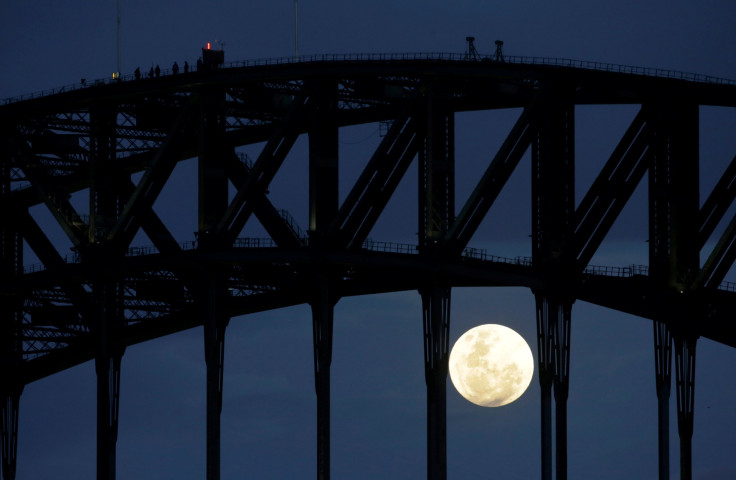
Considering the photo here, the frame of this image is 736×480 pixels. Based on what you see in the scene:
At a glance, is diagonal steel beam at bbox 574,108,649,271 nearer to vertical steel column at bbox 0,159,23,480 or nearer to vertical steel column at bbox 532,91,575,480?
vertical steel column at bbox 532,91,575,480

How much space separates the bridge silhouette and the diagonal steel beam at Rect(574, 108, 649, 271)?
5.1 inches

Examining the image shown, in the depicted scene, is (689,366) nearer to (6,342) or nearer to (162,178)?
(162,178)

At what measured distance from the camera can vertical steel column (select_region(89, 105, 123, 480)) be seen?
131 m

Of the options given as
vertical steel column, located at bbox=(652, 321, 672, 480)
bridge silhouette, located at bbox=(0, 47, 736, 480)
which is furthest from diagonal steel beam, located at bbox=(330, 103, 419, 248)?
vertical steel column, located at bbox=(652, 321, 672, 480)

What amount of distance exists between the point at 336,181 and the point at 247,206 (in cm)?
607

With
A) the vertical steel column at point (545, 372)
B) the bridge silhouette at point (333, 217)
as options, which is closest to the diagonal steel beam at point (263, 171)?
the bridge silhouette at point (333, 217)

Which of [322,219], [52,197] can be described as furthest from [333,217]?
[52,197]

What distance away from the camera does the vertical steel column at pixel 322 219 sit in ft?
392

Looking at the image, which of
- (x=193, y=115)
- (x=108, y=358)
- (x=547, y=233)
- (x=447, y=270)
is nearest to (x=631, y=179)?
(x=547, y=233)

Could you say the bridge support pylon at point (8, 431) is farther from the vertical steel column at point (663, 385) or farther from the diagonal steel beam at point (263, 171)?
the vertical steel column at point (663, 385)

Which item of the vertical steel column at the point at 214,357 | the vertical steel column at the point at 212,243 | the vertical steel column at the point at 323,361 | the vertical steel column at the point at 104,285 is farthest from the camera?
the vertical steel column at the point at 104,285

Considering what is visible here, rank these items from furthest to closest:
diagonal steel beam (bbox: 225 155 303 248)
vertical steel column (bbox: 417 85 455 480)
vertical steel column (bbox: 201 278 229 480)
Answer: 1. vertical steel column (bbox: 201 278 229 480)
2. diagonal steel beam (bbox: 225 155 303 248)
3. vertical steel column (bbox: 417 85 455 480)

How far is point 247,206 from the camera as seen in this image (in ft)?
401

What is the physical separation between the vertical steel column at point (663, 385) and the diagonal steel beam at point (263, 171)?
28.9 metres
